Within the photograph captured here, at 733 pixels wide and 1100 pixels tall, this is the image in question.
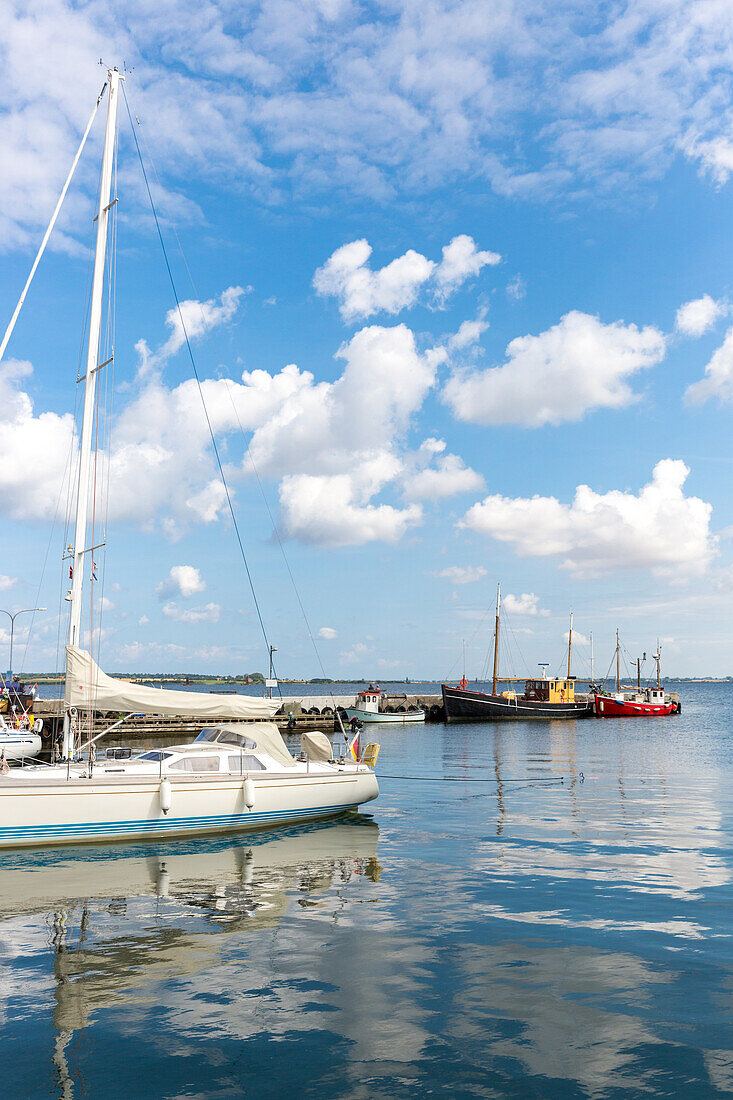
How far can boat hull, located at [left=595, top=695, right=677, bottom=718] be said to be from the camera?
334 ft

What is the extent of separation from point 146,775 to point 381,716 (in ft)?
209

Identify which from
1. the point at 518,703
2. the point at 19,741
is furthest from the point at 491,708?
the point at 19,741

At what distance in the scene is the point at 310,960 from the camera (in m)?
12.3

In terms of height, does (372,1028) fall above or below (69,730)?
below

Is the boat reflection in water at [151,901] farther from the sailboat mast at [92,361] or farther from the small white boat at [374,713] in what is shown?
the small white boat at [374,713]

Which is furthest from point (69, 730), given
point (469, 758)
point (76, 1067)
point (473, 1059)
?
point (469, 758)

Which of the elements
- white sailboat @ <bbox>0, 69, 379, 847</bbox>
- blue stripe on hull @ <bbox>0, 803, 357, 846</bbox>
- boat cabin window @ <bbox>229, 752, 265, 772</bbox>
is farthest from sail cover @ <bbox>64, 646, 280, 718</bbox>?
blue stripe on hull @ <bbox>0, 803, 357, 846</bbox>

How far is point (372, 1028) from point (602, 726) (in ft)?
261

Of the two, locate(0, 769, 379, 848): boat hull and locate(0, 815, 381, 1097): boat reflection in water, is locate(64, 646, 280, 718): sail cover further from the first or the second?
locate(0, 815, 381, 1097): boat reflection in water

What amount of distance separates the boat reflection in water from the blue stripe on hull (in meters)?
0.41

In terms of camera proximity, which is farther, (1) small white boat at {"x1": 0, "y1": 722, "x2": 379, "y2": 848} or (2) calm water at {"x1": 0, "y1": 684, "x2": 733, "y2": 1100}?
(1) small white boat at {"x1": 0, "y1": 722, "x2": 379, "y2": 848}

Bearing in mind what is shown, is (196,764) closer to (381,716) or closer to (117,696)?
(117,696)

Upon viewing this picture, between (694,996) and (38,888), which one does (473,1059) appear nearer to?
(694,996)

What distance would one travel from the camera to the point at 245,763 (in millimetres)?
22344
